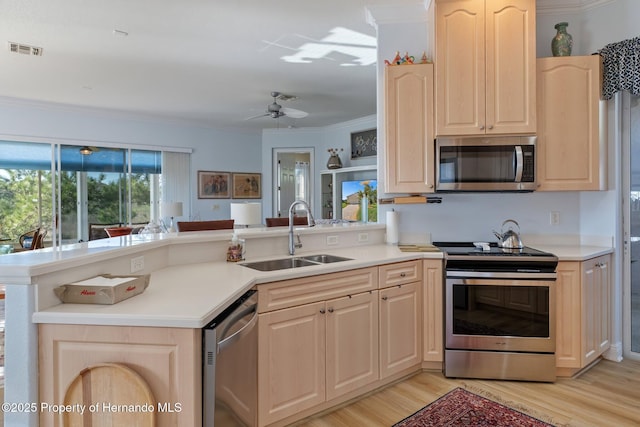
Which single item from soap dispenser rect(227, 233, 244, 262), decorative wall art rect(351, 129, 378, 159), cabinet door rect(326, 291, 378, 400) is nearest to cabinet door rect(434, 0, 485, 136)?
cabinet door rect(326, 291, 378, 400)

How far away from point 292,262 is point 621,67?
2779 mm

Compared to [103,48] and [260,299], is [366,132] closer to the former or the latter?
[103,48]

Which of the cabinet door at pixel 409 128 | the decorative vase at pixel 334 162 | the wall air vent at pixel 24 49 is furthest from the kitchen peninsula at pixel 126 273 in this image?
the decorative vase at pixel 334 162

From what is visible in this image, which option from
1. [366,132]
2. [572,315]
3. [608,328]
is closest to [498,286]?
[572,315]

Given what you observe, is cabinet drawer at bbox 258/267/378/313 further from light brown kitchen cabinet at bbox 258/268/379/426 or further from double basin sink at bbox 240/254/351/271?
double basin sink at bbox 240/254/351/271

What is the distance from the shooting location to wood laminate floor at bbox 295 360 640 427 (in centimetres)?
211

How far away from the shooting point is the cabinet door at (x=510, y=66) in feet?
8.85

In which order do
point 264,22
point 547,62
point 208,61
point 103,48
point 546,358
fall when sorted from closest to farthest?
point 546,358, point 547,62, point 264,22, point 103,48, point 208,61

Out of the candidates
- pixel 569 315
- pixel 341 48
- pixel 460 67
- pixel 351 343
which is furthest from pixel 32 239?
pixel 569 315

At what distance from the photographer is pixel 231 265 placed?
7.40 ft

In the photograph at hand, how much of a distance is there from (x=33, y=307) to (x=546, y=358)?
2871mm

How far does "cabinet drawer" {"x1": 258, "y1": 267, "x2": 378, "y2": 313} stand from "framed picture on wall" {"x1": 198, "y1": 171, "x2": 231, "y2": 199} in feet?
17.8

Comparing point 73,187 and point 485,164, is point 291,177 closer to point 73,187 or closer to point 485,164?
point 73,187

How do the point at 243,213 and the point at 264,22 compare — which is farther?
the point at 243,213
